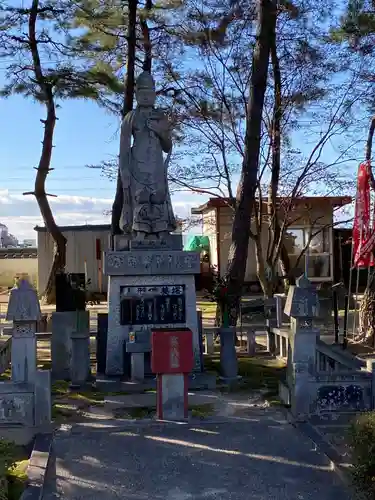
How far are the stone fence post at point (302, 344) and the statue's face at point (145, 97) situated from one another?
4.25m

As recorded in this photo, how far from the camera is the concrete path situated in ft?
15.4

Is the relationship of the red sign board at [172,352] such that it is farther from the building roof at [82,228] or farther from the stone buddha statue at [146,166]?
the building roof at [82,228]

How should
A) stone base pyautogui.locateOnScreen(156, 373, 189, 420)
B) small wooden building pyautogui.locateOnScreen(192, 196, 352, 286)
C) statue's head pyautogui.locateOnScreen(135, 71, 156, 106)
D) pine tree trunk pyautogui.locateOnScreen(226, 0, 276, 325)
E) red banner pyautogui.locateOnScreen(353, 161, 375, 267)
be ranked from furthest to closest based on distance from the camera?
small wooden building pyautogui.locateOnScreen(192, 196, 352, 286), pine tree trunk pyautogui.locateOnScreen(226, 0, 276, 325), red banner pyautogui.locateOnScreen(353, 161, 375, 267), statue's head pyautogui.locateOnScreen(135, 71, 156, 106), stone base pyautogui.locateOnScreen(156, 373, 189, 420)

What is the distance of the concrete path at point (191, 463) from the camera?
15.4 ft

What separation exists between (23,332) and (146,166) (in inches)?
154

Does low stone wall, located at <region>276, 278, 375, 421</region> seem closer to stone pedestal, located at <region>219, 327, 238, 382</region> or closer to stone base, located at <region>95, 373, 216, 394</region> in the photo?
stone base, located at <region>95, 373, 216, 394</region>

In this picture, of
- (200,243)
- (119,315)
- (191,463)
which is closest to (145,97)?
(119,315)

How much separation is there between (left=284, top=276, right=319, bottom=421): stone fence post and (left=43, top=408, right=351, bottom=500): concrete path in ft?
0.94

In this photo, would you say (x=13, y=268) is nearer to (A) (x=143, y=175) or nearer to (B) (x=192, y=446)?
(A) (x=143, y=175)

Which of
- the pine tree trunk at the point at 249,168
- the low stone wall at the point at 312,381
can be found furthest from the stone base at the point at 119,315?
the pine tree trunk at the point at 249,168

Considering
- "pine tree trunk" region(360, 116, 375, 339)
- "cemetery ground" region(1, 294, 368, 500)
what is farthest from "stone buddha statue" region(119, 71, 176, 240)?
"pine tree trunk" region(360, 116, 375, 339)

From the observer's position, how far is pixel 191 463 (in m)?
5.25

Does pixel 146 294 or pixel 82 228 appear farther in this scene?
pixel 82 228

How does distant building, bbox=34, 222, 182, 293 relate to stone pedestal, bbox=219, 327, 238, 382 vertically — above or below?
above
